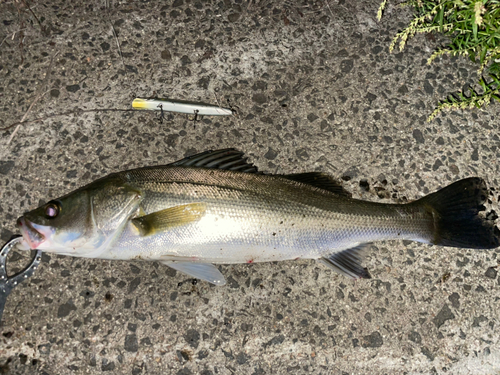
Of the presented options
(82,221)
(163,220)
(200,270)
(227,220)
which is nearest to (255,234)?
(227,220)

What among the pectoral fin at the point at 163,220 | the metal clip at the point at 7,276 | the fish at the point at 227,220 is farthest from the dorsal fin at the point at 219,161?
the metal clip at the point at 7,276

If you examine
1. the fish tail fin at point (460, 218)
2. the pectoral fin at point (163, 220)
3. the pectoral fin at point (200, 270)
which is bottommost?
the pectoral fin at point (200, 270)

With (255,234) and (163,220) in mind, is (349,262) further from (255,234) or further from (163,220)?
(163,220)

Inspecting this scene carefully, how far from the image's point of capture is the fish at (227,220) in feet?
7.73

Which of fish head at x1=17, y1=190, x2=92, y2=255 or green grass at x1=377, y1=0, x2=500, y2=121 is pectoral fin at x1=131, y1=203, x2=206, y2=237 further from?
green grass at x1=377, y1=0, x2=500, y2=121

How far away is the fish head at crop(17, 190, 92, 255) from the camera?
2.31 m

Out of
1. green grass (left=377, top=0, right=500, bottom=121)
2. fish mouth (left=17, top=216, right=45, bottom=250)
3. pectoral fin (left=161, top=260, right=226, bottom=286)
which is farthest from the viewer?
green grass (left=377, top=0, right=500, bottom=121)

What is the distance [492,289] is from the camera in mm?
2859

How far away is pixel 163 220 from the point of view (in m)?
2.35

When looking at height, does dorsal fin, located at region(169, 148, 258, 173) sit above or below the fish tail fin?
above

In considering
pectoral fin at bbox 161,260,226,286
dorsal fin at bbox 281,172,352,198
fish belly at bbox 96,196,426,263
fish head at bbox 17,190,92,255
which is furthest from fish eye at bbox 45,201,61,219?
dorsal fin at bbox 281,172,352,198

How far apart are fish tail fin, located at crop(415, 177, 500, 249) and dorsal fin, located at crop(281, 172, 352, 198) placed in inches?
24.3

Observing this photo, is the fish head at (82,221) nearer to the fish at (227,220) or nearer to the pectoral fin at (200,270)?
the fish at (227,220)

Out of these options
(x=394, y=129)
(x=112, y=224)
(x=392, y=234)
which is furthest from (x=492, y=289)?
(x=112, y=224)
